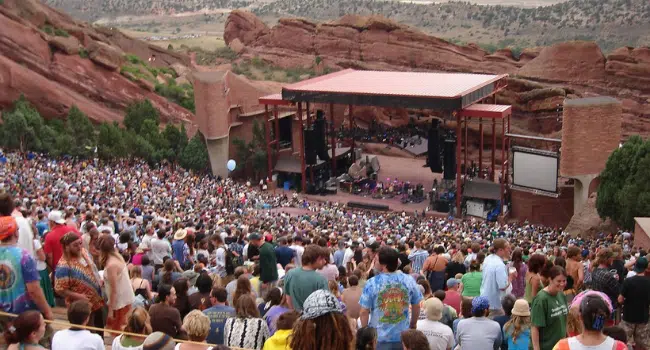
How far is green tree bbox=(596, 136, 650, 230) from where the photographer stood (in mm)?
33750

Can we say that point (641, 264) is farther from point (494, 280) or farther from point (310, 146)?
point (310, 146)

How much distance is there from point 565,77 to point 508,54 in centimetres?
783

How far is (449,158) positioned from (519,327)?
108ft

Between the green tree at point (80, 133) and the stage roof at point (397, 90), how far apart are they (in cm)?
913

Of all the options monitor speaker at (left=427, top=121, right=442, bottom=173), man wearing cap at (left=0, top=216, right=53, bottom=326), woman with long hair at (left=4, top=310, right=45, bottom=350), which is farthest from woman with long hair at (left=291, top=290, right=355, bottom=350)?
monitor speaker at (left=427, top=121, right=442, bottom=173)

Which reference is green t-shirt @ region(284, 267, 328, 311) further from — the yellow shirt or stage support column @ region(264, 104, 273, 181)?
stage support column @ region(264, 104, 273, 181)

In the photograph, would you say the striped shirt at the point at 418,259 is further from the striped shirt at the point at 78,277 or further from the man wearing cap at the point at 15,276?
the man wearing cap at the point at 15,276

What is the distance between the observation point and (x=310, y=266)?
954 centimetres

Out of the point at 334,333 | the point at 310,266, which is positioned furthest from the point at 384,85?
the point at 334,333

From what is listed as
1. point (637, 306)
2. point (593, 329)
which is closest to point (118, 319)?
point (593, 329)

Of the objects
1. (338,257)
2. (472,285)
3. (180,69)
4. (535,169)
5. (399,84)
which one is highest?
(472,285)

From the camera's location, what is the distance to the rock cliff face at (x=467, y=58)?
56344 millimetres

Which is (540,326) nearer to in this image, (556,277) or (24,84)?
(556,277)

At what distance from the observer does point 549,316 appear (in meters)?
8.76
